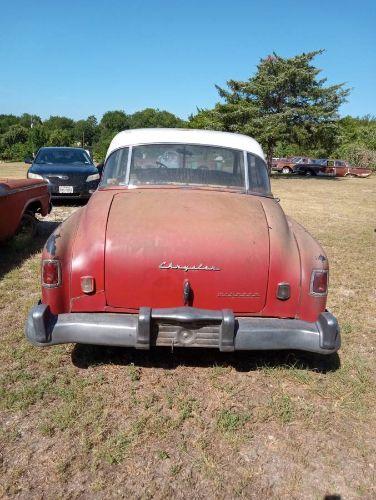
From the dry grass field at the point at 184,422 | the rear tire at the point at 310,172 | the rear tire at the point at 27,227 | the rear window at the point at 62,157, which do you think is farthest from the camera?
the rear tire at the point at 310,172

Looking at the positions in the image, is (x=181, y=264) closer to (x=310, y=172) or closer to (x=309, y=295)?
(x=309, y=295)

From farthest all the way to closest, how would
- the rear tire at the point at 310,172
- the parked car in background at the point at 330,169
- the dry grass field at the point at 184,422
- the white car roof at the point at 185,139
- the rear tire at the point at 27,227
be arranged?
1. the rear tire at the point at 310,172
2. the parked car in background at the point at 330,169
3. the rear tire at the point at 27,227
4. the white car roof at the point at 185,139
5. the dry grass field at the point at 184,422

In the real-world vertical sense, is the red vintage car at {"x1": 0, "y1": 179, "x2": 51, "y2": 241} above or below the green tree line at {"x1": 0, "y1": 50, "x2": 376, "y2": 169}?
below

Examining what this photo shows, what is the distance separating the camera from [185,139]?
432 centimetres

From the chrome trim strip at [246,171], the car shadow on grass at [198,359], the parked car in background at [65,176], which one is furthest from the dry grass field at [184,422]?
the parked car in background at [65,176]

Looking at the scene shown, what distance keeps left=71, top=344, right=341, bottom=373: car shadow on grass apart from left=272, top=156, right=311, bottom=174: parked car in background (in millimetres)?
32540

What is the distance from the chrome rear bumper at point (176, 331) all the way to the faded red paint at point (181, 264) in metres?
0.11

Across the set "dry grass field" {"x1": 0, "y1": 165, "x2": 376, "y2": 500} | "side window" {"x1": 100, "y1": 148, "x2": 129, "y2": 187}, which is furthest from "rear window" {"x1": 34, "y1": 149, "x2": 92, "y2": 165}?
"dry grass field" {"x1": 0, "y1": 165, "x2": 376, "y2": 500}

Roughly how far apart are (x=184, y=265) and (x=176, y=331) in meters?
0.48

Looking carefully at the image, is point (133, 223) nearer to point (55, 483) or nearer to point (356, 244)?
point (55, 483)

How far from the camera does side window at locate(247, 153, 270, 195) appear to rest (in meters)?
4.12

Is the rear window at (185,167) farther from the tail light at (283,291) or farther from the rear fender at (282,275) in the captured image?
the tail light at (283,291)

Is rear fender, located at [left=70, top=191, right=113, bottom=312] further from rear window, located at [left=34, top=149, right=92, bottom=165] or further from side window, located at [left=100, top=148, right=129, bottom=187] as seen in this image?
rear window, located at [left=34, top=149, right=92, bottom=165]

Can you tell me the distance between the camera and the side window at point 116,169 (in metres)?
4.09
